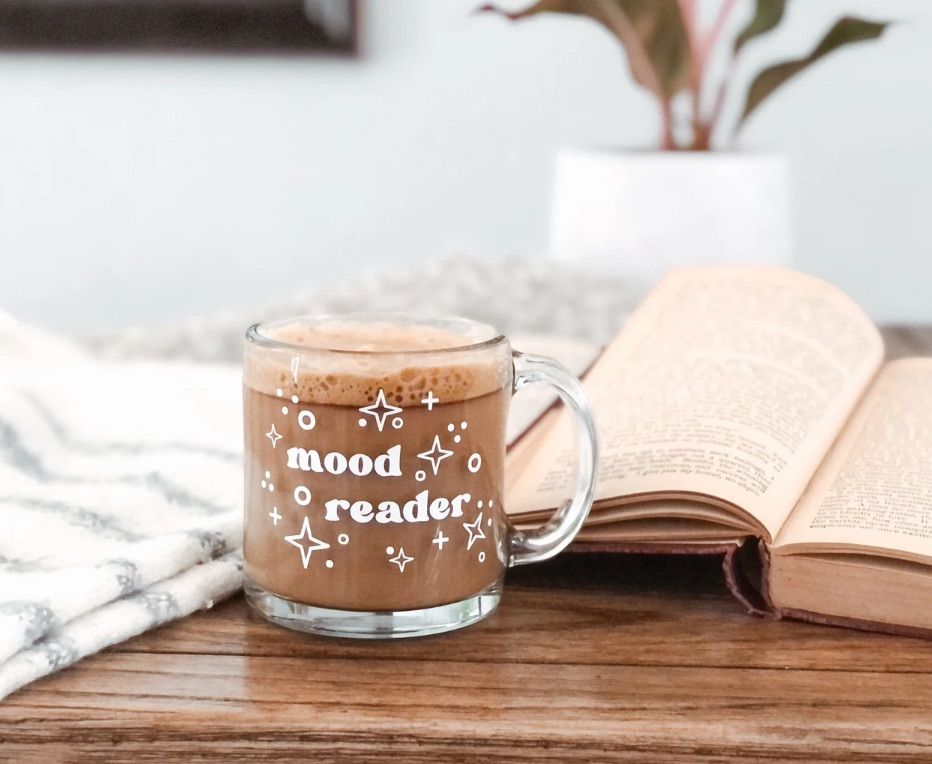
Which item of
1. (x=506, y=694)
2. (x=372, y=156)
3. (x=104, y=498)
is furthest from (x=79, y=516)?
(x=372, y=156)

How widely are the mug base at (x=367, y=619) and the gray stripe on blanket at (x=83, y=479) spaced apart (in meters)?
0.14

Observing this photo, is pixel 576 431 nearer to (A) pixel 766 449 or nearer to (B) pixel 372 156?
(A) pixel 766 449

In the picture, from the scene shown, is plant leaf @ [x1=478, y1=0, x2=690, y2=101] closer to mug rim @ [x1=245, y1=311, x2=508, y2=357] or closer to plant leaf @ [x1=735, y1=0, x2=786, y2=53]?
plant leaf @ [x1=735, y1=0, x2=786, y2=53]

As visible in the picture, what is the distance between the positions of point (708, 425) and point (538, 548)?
0.12m

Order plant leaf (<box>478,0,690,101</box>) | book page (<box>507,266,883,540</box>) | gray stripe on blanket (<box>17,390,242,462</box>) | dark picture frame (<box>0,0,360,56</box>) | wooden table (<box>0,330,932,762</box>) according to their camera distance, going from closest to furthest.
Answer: wooden table (<box>0,330,932,762</box>), book page (<box>507,266,883,540</box>), gray stripe on blanket (<box>17,390,242,462</box>), plant leaf (<box>478,0,690,101</box>), dark picture frame (<box>0,0,360,56</box>)

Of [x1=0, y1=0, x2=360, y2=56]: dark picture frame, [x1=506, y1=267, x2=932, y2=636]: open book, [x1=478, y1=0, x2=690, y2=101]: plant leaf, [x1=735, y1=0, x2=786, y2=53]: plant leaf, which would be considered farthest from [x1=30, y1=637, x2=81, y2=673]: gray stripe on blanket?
[x1=0, y1=0, x2=360, y2=56]: dark picture frame

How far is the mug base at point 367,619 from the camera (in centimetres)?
47

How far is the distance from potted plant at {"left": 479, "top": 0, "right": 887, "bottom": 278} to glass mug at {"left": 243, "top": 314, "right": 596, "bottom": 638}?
24.7 inches

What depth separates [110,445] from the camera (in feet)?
2.36

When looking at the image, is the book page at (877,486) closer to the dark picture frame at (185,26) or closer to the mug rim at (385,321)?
the mug rim at (385,321)

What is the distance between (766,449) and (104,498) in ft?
1.12

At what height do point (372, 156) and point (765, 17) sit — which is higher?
point (765, 17)

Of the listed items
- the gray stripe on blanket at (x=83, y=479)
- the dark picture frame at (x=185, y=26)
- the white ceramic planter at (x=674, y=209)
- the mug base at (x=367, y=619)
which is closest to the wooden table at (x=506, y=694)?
the mug base at (x=367, y=619)

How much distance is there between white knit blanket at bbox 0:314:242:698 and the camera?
458 mm
